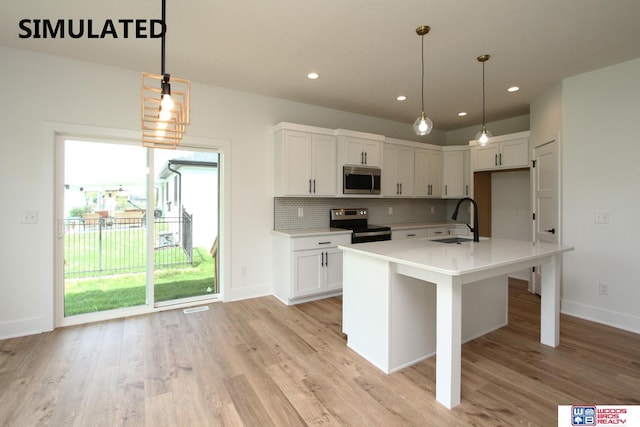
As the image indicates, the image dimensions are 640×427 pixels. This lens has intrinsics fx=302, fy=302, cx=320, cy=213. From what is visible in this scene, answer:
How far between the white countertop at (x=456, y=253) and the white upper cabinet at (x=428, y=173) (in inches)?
96.1

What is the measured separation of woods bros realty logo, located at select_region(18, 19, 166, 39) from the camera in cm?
241

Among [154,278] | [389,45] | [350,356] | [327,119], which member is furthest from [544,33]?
[154,278]

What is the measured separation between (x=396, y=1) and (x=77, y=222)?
3.70 m

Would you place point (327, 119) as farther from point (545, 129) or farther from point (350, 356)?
point (350, 356)

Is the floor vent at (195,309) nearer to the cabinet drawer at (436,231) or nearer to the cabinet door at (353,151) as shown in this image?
the cabinet door at (353,151)

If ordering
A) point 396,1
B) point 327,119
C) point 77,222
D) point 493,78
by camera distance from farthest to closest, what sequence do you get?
point 327,119
point 493,78
point 77,222
point 396,1

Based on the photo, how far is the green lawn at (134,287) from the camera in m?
3.30

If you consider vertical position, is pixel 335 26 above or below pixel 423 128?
above

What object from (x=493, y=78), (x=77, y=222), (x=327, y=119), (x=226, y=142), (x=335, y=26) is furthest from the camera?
(x=327, y=119)

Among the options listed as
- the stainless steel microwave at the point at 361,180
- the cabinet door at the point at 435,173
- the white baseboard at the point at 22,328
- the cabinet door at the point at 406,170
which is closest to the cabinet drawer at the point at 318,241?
the stainless steel microwave at the point at 361,180

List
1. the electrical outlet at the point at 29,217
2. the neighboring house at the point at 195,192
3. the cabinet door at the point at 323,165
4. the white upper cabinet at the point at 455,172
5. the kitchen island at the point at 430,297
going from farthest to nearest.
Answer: the white upper cabinet at the point at 455,172 < the cabinet door at the point at 323,165 < the neighboring house at the point at 195,192 < the electrical outlet at the point at 29,217 < the kitchen island at the point at 430,297

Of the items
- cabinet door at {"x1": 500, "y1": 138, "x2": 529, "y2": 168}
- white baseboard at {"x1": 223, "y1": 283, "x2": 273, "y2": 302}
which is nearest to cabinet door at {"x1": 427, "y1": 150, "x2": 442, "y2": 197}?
cabinet door at {"x1": 500, "y1": 138, "x2": 529, "y2": 168}

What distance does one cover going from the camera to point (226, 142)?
3.85 meters

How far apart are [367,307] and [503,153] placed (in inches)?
146
